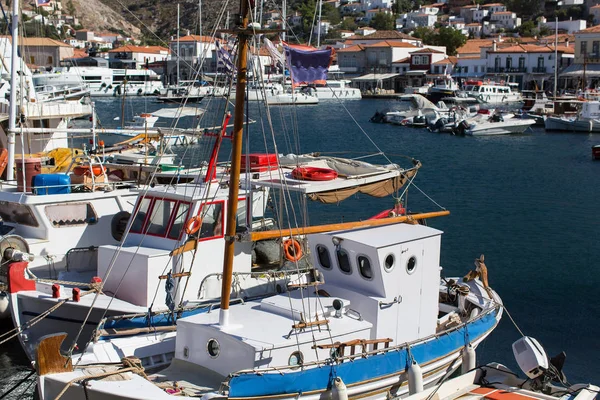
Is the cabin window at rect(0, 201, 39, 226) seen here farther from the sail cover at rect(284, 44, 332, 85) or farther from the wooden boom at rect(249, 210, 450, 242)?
the sail cover at rect(284, 44, 332, 85)

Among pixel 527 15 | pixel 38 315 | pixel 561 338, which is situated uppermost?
pixel 527 15

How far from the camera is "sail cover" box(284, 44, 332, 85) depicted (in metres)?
15.0

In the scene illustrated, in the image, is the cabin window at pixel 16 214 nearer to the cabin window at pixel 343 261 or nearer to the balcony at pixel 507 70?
the cabin window at pixel 343 261

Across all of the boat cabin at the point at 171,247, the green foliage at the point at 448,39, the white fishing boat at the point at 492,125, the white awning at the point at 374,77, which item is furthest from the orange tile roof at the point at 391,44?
the boat cabin at the point at 171,247

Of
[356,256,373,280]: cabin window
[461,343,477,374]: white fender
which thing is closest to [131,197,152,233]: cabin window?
[356,256,373,280]: cabin window

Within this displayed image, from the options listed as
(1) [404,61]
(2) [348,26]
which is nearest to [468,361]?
(1) [404,61]

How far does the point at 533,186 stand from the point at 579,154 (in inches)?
679

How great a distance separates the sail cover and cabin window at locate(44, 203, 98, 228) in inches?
315

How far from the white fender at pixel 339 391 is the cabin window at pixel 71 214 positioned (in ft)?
31.3

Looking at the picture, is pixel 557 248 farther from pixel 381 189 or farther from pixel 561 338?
pixel 381 189

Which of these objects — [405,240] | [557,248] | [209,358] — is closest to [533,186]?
[557,248]

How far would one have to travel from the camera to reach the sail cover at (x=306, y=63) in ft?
49.3

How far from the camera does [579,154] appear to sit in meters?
61.6

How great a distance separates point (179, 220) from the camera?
17.8m
